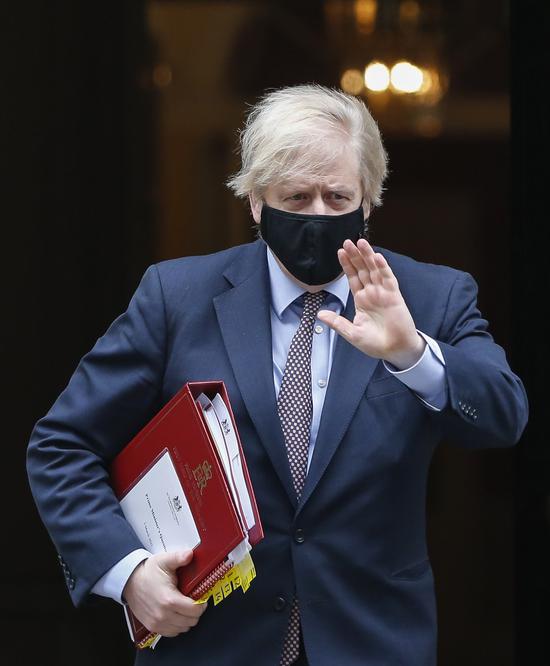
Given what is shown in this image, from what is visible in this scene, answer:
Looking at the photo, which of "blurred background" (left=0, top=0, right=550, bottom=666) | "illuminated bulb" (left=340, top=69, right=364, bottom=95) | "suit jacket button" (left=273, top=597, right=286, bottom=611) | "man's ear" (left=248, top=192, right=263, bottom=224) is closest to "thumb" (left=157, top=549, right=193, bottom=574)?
"suit jacket button" (left=273, top=597, right=286, bottom=611)

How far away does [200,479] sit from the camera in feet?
8.36

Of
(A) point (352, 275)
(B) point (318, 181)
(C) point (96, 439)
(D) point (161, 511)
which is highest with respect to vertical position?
(B) point (318, 181)

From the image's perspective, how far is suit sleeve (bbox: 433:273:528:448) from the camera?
2.58 metres

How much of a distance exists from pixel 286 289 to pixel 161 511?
0.57 m

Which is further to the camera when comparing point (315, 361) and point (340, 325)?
point (315, 361)

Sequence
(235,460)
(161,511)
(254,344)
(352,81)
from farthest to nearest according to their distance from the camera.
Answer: (352,81) < (254,344) < (161,511) < (235,460)

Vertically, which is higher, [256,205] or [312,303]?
[256,205]

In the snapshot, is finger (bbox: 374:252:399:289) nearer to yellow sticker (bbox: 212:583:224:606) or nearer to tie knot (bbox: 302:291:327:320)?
tie knot (bbox: 302:291:327:320)

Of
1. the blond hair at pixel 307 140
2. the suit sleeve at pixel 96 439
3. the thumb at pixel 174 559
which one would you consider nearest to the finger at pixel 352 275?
the blond hair at pixel 307 140

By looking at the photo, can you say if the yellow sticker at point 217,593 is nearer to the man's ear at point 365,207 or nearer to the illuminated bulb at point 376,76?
the man's ear at point 365,207

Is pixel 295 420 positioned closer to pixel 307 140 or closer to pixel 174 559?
pixel 174 559

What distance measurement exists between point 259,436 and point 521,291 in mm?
1938

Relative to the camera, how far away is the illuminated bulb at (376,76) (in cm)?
454

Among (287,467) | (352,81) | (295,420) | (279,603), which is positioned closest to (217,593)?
(279,603)
